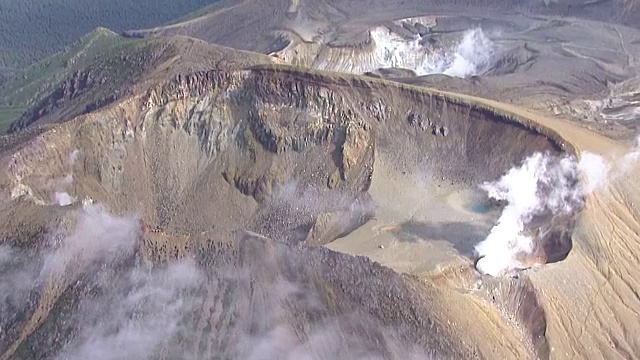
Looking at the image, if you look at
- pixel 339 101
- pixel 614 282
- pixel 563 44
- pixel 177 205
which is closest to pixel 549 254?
pixel 614 282

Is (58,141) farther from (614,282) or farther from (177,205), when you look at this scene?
(614,282)

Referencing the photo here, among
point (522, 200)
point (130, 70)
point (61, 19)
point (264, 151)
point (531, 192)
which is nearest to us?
point (522, 200)

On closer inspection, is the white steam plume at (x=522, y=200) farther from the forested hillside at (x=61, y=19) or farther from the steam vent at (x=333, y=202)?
the forested hillside at (x=61, y=19)

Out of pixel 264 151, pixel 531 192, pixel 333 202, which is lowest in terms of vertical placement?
pixel 333 202

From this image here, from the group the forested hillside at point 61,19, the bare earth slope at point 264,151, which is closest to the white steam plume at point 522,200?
the bare earth slope at point 264,151

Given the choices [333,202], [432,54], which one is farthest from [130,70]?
[432,54]

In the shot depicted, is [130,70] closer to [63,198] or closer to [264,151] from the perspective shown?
[264,151]
